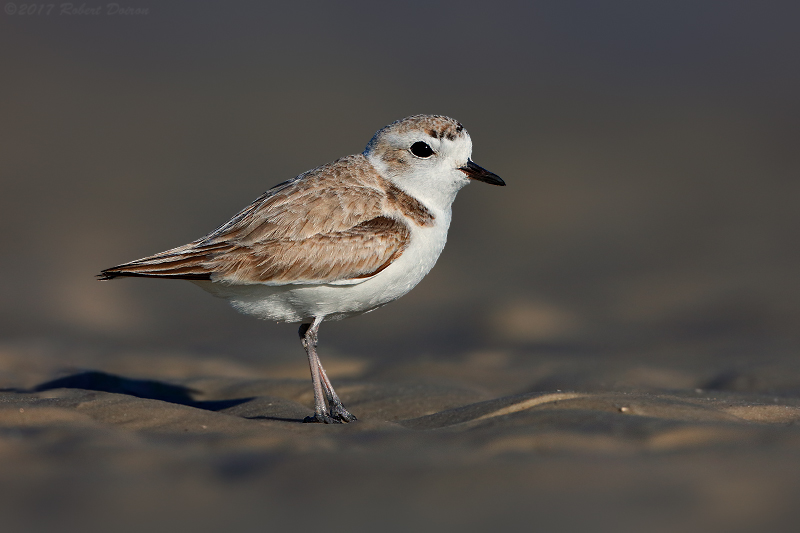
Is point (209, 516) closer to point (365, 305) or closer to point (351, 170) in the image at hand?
point (365, 305)

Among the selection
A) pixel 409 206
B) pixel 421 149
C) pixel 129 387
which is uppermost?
pixel 421 149

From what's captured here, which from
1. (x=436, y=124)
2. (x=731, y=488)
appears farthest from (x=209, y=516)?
(x=436, y=124)

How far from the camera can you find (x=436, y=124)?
19.5 feet

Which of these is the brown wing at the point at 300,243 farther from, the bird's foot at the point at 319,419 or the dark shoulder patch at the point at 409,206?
the bird's foot at the point at 319,419

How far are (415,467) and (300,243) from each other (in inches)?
85.5

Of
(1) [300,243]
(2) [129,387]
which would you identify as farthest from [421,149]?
(2) [129,387]

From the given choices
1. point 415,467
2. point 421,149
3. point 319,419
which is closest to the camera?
point 415,467

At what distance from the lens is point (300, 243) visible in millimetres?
5559

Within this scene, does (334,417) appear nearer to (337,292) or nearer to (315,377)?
(315,377)

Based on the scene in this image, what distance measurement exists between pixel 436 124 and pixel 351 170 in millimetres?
662

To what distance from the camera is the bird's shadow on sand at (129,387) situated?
Result: 6637 millimetres

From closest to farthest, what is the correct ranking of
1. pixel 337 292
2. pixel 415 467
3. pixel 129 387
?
pixel 415 467 → pixel 337 292 → pixel 129 387

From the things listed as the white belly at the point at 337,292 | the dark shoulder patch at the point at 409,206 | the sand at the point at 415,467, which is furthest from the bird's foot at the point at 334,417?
the dark shoulder patch at the point at 409,206

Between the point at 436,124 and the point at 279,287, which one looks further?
the point at 436,124
